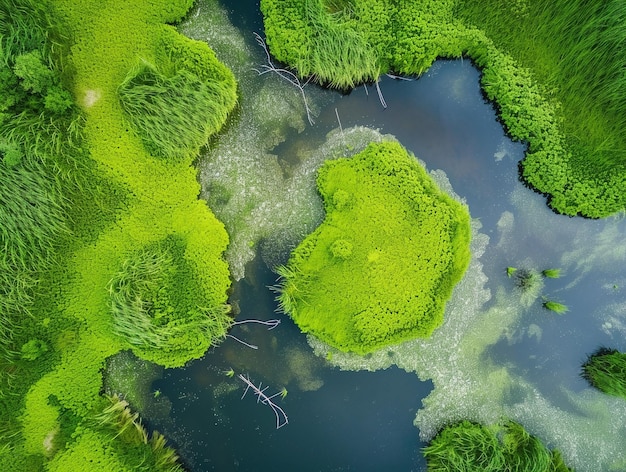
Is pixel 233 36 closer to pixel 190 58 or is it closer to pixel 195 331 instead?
pixel 190 58

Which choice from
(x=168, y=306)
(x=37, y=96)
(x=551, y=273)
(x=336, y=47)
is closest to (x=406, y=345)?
(x=551, y=273)

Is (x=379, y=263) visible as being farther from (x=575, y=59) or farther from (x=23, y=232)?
(x=23, y=232)

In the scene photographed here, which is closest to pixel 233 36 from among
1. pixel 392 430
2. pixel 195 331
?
pixel 195 331

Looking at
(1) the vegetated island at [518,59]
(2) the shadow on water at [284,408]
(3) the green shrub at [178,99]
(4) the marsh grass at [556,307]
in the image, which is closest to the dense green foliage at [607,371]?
(4) the marsh grass at [556,307]

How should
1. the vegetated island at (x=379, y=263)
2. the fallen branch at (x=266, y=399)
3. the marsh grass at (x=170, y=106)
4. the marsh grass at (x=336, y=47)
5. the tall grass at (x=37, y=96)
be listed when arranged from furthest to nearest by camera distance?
the fallen branch at (x=266, y=399)
the vegetated island at (x=379, y=263)
the marsh grass at (x=336, y=47)
the marsh grass at (x=170, y=106)
the tall grass at (x=37, y=96)

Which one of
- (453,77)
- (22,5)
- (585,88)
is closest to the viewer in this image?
(22,5)

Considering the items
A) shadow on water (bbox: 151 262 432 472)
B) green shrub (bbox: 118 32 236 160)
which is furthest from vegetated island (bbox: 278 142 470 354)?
green shrub (bbox: 118 32 236 160)

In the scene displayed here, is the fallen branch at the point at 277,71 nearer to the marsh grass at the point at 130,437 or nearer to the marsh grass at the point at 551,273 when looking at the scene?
the marsh grass at the point at 551,273
